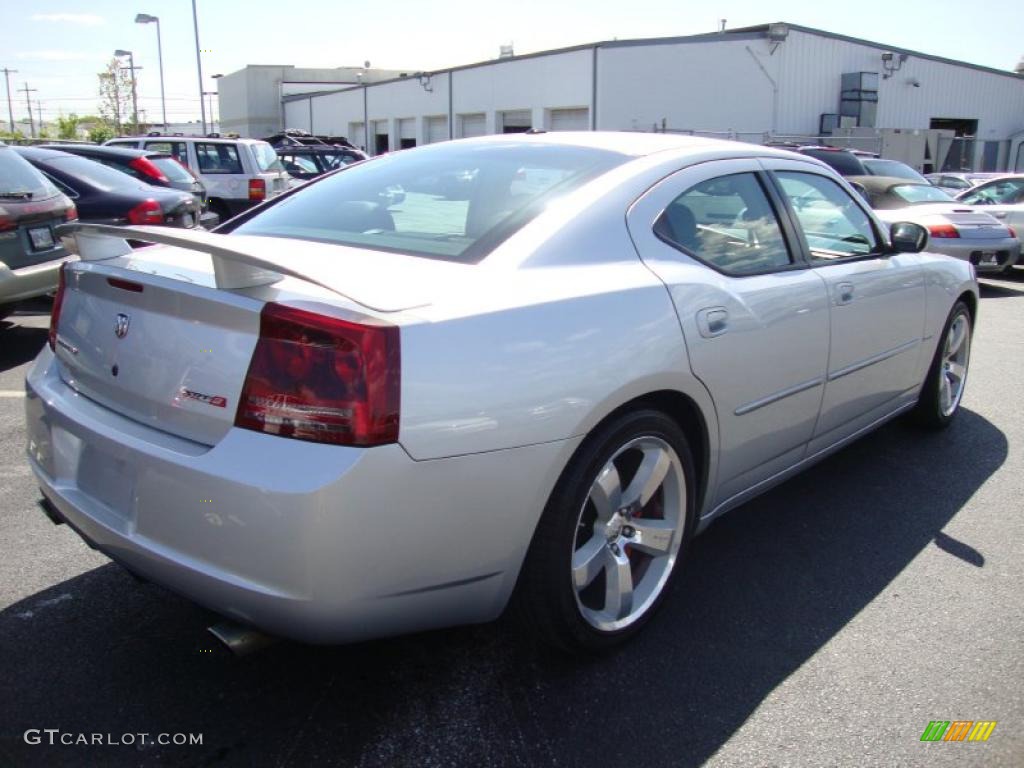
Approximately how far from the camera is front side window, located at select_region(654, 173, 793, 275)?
117 inches

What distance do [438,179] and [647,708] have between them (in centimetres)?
191

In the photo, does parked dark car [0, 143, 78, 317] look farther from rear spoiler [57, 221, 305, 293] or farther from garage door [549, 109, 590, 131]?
garage door [549, 109, 590, 131]

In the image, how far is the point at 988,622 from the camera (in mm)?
3000

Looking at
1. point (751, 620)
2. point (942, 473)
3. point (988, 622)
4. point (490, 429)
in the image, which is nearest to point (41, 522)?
point (490, 429)

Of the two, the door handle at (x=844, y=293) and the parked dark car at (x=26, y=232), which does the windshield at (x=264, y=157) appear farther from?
the door handle at (x=844, y=293)

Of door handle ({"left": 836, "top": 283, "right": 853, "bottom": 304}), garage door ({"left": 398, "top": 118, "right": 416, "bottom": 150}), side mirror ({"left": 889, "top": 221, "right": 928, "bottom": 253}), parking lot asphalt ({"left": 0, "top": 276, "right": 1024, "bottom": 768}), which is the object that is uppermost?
garage door ({"left": 398, "top": 118, "right": 416, "bottom": 150})

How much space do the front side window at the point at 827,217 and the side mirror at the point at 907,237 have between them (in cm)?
15

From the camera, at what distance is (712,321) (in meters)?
2.84

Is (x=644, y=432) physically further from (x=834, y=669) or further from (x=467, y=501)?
(x=834, y=669)

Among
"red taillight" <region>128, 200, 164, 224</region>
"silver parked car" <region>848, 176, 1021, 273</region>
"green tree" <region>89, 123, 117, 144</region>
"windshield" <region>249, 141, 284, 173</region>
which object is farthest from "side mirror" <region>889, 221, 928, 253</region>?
"green tree" <region>89, 123, 117, 144</region>

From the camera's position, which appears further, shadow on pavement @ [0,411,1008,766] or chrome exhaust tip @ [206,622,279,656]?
shadow on pavement @ [0,411,1008,766]

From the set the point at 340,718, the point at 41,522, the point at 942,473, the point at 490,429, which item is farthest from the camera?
the point at 942,473

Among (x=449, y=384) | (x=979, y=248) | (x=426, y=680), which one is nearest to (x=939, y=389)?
(x=426, y=680)

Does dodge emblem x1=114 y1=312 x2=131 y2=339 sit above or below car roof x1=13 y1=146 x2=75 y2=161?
below
